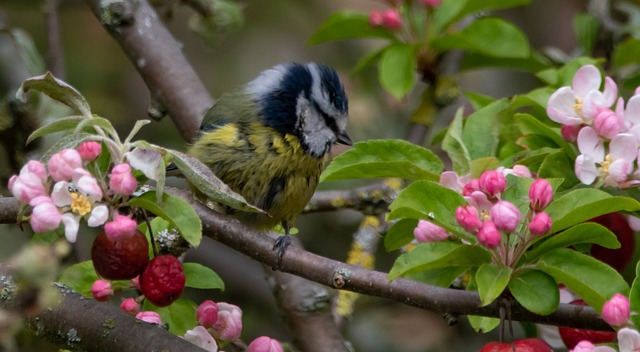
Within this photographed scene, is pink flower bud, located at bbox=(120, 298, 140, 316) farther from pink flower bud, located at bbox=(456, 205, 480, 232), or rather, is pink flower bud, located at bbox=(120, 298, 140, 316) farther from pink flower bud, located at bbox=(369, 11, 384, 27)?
pink flower bud, located at bbox=(369, 11, 384, 27)

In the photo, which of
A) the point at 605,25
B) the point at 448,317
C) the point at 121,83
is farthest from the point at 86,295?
the point at 121,83

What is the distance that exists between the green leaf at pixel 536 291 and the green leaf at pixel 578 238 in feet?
0.18

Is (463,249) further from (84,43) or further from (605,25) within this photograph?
(84,43)

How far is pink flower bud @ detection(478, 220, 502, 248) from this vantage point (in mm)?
1781

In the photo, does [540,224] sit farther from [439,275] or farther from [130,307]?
[130,307]

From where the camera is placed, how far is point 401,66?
3.18m

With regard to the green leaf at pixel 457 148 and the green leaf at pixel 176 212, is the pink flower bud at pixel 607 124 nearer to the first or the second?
the green leaf at pixel 457 148

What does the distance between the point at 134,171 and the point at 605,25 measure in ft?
7.25

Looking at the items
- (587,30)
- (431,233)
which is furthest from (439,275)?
(587,30)

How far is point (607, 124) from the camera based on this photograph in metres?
2.08

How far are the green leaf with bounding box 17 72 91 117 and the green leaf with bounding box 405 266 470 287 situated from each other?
746mm

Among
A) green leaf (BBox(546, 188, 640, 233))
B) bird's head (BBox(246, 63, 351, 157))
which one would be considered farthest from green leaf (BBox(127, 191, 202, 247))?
bird's head (BBox(246, 63, 351, 157))

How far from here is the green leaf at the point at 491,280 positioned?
1.72 m

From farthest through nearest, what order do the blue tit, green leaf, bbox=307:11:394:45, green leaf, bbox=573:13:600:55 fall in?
green leaf, bbox=573:13:600:55, green leaf, bbox=307:11:394:45, the blue tit
